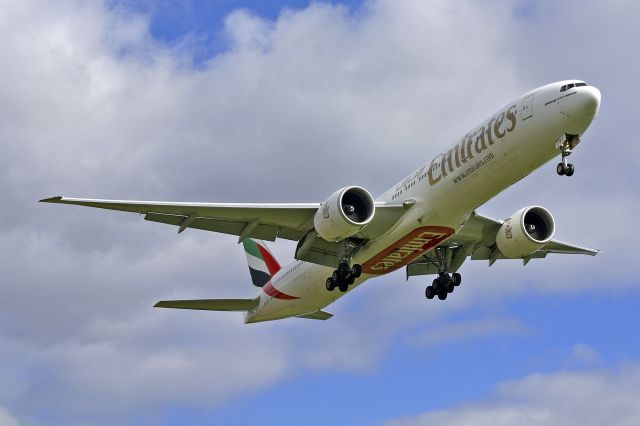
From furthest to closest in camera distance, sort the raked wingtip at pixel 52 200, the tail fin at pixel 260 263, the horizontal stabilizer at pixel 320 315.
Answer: the tail fin at pixel 260 263
the horizontal stabilizer at pixel 320 315
the raked wingtip at pixel 52 200

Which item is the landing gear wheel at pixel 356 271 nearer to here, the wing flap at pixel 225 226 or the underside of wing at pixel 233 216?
the underside of wing at pixel 233 216

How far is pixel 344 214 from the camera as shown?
3419 cm

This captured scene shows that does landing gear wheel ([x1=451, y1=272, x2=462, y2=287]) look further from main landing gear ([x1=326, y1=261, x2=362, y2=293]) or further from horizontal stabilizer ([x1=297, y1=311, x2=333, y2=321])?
horizontal stabilizer ([x1=297, y1=311, x2=333, y2=321])

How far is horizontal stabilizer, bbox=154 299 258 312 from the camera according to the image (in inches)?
1601

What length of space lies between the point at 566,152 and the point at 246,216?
1104 centimetres

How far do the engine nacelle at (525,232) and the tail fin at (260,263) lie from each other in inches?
431

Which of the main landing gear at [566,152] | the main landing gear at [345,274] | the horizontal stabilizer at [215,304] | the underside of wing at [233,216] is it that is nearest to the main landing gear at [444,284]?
the main landing gear at [345,274]

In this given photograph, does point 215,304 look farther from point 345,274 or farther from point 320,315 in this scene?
Answer: point 345,274

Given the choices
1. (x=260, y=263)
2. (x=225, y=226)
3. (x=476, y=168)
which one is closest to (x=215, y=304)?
(x=260, y=263)

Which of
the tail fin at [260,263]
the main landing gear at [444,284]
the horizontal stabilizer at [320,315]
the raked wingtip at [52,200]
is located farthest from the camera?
the tail fin at [260,263]

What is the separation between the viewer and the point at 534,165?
32.7 m

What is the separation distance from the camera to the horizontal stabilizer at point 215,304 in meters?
40.7

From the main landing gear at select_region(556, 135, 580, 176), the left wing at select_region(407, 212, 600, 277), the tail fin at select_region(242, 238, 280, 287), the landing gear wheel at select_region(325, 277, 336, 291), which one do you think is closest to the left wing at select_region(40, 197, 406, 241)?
the landing gear wheel at select_region(325, 277, 336, 291)

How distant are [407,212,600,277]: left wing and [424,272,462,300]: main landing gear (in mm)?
542
